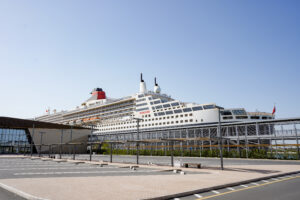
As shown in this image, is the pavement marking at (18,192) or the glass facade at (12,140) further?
the glass facade at (12,140)

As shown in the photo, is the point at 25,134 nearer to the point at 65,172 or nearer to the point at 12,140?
the point at 12,140

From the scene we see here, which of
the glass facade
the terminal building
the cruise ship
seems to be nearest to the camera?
the cruise ship

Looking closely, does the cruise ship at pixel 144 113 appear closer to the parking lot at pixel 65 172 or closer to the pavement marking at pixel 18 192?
the parking lot at pixel 65 172

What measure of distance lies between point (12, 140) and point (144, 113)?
33.5 metres

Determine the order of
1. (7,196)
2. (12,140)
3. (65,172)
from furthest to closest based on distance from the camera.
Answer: (12,140) → (65,172) → (7,196)

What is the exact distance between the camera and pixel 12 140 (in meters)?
52.8

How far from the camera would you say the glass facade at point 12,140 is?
51.8 metres

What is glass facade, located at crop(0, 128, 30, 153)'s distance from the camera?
170ft

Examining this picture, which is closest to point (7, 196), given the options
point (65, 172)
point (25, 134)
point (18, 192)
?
point (18, 192)

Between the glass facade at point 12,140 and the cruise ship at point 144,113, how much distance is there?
1896cm

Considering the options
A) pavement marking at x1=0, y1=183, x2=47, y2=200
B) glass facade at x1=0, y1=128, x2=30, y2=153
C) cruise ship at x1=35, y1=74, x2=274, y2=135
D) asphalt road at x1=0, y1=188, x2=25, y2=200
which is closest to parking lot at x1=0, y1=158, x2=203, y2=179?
pavement marking at x1=0, y1=183, x2=47, y2=200

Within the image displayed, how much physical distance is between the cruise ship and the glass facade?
62.2 ft

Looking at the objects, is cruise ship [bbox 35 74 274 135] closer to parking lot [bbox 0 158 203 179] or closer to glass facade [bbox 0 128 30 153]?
glass facade [bbox 0 128 30 153]

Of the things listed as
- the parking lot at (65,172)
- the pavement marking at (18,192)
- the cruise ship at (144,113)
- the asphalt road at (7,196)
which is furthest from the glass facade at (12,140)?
the asphalt road at (7,196)
